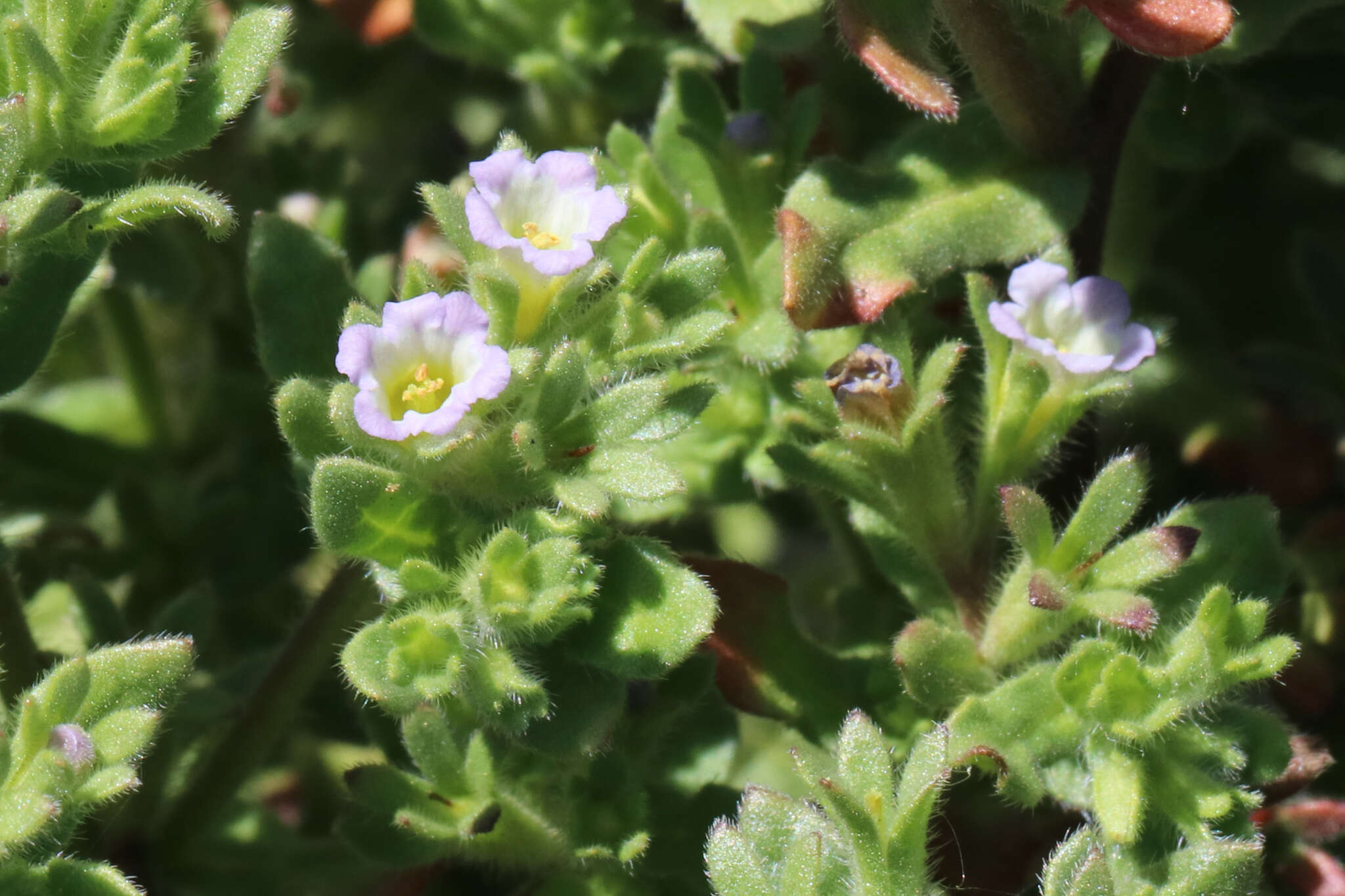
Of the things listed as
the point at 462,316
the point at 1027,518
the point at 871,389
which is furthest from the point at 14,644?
the point at 1027,518

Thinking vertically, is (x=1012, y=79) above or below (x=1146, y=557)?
above

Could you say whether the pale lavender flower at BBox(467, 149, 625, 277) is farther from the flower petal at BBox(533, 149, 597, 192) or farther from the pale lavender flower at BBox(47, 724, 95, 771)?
the pale lavender flower at BBox(47, 724, 95, 771)

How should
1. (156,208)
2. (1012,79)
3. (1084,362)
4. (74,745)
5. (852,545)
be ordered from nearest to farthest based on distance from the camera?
(74,745), (156,208), (1084,362), (1012,79), (852,545)

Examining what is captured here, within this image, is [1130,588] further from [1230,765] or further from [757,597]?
[757,597]

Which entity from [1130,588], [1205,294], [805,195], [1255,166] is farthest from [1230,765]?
[1255,166]

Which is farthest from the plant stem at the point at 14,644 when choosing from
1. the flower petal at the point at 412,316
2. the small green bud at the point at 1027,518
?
the small green bud at the point at 1027,518

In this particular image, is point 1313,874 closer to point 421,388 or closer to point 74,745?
point 421,388

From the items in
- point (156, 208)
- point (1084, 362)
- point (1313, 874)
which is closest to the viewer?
point (156, 208)

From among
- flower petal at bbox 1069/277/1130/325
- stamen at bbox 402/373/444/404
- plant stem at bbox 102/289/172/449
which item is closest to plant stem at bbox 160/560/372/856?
stamen at bbox 402/373/444/404
